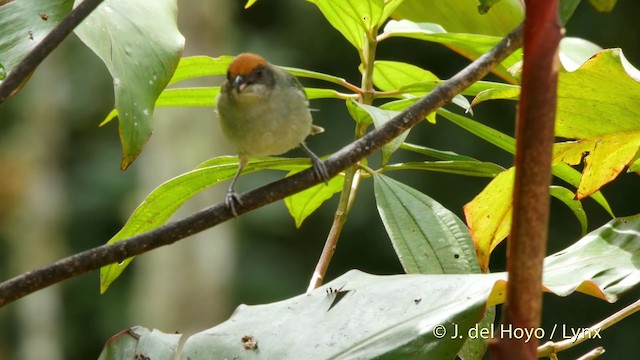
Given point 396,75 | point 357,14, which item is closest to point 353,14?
point 357,14

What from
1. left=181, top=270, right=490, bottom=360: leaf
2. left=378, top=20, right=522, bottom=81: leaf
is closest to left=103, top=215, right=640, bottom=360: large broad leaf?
left=181, top=270, right=490, bottom=360: leaf

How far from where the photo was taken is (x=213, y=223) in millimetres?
939

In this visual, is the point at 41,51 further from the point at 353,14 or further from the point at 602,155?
the point at 602,155

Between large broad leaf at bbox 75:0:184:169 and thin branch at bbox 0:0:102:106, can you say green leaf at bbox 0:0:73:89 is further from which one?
thin branch at bbox 0:0:102:106

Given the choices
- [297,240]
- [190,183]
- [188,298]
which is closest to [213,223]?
[190,183]

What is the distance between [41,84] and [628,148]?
700 centimetres

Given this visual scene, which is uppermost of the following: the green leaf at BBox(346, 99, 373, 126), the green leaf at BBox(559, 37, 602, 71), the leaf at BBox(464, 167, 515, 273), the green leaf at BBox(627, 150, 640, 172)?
the green leaf at BBox(559, 37, 602, 71)

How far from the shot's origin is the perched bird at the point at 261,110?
172 cm

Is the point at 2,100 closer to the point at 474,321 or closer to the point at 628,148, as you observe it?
the point at 474,321

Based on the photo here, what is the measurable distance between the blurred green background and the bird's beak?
4050mm

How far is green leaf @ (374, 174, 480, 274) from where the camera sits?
1.34 metres

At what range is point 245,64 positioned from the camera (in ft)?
5.55

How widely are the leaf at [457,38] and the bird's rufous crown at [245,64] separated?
266 millimetres

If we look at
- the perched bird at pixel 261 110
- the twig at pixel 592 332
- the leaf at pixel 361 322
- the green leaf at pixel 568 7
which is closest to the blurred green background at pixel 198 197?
the perched bird at pixel 261 110
